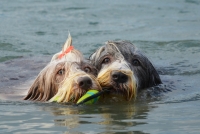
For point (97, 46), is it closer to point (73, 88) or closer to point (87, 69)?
point (87, 69)

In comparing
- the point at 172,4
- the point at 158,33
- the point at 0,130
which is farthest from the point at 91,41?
the point at 0,130

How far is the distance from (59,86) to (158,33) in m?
6.06

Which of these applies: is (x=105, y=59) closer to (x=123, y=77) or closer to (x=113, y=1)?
(x=123, y=77)

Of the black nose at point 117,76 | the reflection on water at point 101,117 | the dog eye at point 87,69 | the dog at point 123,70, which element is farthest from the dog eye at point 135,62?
the black nose at point 117,76

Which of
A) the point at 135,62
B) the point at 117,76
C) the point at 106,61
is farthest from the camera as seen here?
the point at 135,62

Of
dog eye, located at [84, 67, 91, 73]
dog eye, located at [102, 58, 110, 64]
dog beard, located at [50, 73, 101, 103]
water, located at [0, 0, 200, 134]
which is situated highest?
dog eye, located at [102, 58, 110, 64]

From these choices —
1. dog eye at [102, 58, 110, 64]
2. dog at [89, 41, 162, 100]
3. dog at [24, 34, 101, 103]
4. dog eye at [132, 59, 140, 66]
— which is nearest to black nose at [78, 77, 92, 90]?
dog at [24, 34, 101, 103]

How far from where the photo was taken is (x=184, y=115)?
7.29 meters

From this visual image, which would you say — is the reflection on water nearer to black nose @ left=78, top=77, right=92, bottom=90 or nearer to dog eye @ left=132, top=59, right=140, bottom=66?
black nose @ left=78, top=77, right=92, bottom=90

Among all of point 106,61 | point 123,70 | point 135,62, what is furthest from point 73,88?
point 135,62

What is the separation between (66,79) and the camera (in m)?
7.70

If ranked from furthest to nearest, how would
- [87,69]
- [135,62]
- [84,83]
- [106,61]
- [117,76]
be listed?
[135,62] → [106,61] → [87,69] → [117,76] → [84,83]

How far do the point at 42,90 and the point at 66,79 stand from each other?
0.51 metres

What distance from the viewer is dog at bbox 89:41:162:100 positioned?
769 cm
